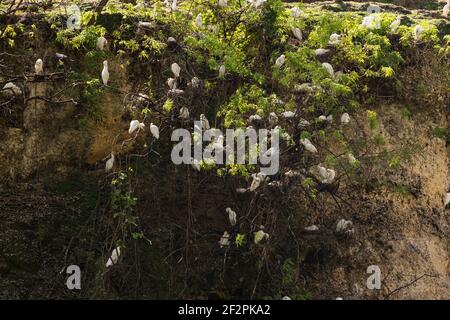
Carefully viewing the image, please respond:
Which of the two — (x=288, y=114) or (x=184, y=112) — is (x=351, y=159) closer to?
(x=288, y=114)

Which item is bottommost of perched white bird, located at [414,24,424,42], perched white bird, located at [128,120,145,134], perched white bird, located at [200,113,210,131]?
perched white bird, located at [200,113,210,131]

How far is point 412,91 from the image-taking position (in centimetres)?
691

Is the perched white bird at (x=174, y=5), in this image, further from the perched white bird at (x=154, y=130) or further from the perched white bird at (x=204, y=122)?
the perched white bird at (x=154, y=130)

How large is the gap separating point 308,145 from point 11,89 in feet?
7.03

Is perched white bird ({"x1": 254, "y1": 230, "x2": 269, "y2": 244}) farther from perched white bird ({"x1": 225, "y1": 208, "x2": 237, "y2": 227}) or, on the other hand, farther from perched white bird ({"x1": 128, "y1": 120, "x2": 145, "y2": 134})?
perched white bird ({"x1": 128, "y1": 120, "x2": 145, "y2": 134})

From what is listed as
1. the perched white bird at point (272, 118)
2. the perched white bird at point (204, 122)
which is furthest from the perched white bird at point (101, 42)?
the perched white bird at point (272, 118)

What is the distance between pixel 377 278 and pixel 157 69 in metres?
2.30

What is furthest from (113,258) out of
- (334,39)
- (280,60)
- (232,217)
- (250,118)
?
(334,39)

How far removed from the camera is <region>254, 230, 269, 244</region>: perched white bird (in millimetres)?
5660

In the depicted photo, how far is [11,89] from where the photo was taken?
5926 mm

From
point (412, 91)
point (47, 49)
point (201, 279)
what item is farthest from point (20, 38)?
point (412, 91)

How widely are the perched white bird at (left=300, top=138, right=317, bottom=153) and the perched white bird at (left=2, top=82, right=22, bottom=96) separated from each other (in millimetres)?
2052

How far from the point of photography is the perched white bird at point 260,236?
5660 millimetres

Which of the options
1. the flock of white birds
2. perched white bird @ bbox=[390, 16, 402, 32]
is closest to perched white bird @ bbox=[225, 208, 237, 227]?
the flock of white birds
